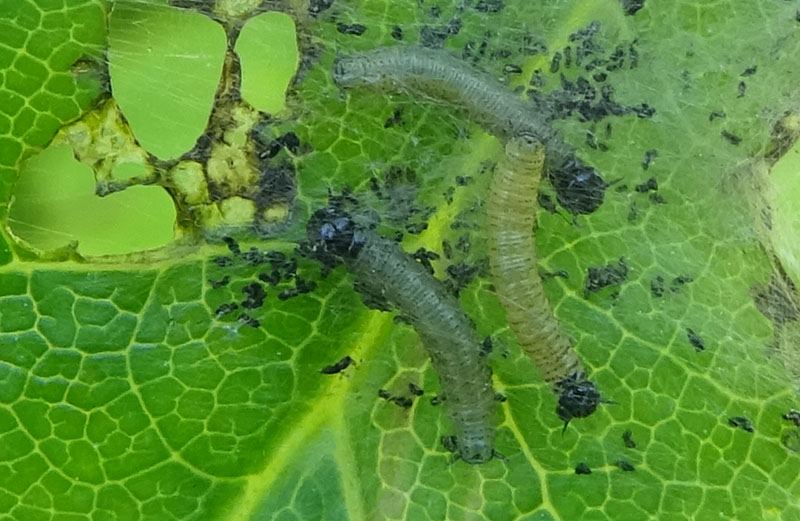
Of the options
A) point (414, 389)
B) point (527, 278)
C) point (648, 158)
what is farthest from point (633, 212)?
point (414, 389)

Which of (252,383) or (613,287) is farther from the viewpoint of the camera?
(613,287)

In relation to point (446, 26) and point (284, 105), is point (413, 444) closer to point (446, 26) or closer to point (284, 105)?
point (284, 105)

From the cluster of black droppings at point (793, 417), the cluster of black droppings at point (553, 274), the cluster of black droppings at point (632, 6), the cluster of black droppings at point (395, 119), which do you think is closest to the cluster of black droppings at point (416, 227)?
the cluster of black droppings at point (395, 119)

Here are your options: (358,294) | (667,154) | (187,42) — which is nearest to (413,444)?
(358,294)

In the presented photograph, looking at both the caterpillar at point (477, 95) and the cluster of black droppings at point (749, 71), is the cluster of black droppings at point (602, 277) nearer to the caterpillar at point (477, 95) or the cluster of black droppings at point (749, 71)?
the caterpillar at point (477, 95)

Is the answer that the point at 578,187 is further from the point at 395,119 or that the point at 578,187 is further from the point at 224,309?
the point at 224,309
